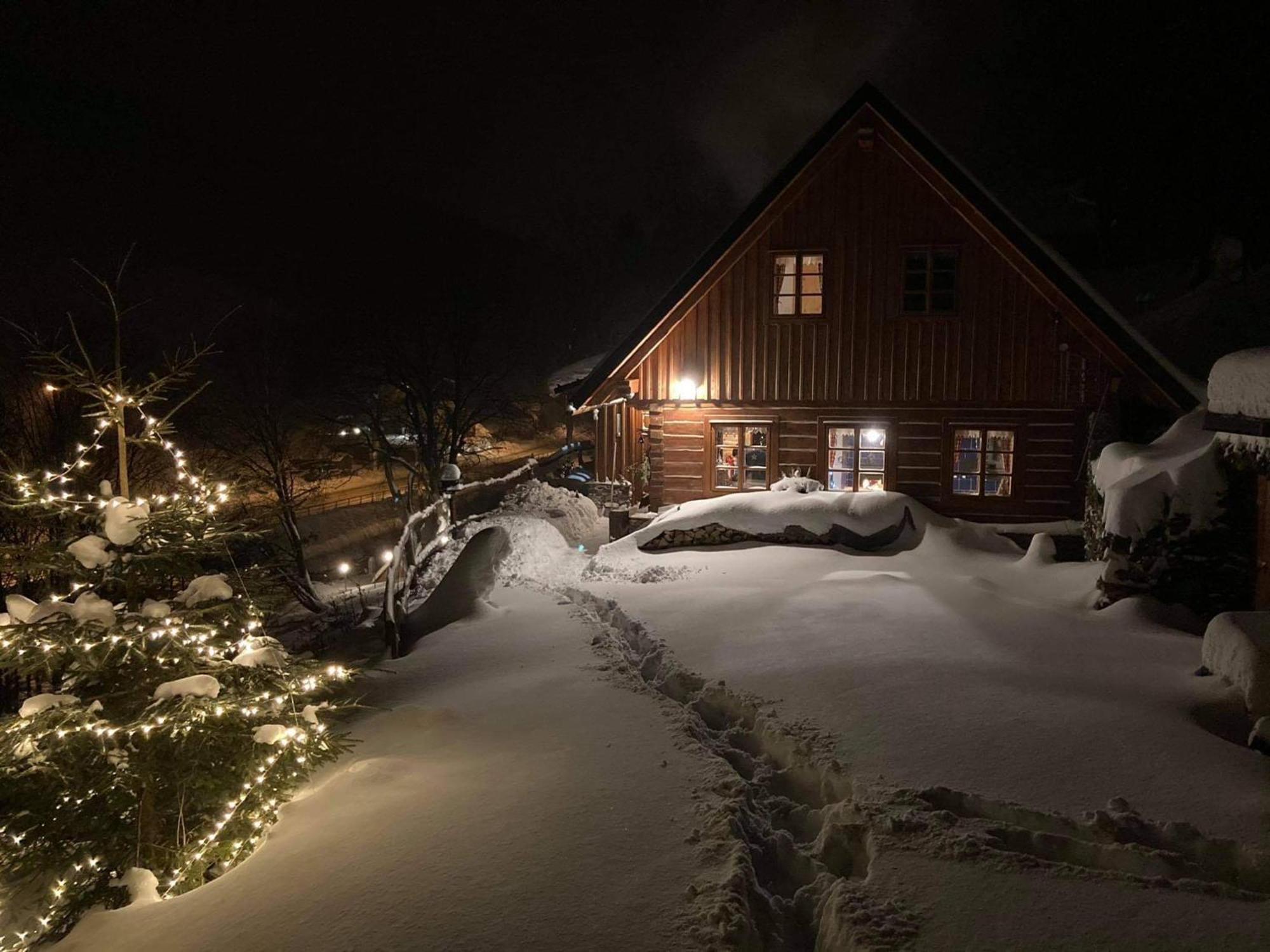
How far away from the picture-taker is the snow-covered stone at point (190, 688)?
496cm

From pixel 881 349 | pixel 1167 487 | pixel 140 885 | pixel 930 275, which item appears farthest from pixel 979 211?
pixel 140 885

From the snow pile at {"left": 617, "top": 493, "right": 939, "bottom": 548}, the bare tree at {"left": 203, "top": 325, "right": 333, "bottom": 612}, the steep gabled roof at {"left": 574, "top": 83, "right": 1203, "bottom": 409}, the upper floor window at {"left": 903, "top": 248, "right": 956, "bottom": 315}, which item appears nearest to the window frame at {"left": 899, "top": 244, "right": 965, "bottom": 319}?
the upper floor window at {"left": 903, "top": 248, "right": 956, "bottom": 315}

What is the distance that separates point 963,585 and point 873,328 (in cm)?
645

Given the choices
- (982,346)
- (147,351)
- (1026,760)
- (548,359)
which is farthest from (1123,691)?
(548,359)

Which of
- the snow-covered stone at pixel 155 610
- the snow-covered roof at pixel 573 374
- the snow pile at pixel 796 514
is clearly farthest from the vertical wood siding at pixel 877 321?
the snow-covered stone at pixel 155 610

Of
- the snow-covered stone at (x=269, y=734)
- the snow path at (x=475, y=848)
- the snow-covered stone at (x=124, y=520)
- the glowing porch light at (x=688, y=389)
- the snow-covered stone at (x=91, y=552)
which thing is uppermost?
the glowing porch light at (x=688, y=389)

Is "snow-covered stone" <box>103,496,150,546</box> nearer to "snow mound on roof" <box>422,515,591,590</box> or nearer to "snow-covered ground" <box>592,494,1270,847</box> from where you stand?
"snow-covered ground" <box>592,494,1270,847</box>

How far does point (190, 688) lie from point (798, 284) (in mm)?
13416

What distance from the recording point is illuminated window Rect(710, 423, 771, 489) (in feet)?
54.0

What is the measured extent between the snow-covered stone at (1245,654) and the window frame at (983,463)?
8.76m

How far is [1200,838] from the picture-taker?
4277 mm

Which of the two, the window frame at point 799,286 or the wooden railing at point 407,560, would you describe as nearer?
the wooden railing at point 407,560

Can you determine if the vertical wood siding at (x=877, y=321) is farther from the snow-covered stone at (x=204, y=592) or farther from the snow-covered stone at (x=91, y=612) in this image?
the snow-covered stone at (x=91, y=612)

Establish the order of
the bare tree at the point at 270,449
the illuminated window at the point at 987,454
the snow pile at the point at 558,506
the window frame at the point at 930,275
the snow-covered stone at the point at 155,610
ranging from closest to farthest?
the snow-covered stone at the point at 155,610 < the window frame at the point at 930,275 < the illuminated window at the point at 987,454 < the bare tree at the point at 270,449 < the snow pile at the point at 558,506
